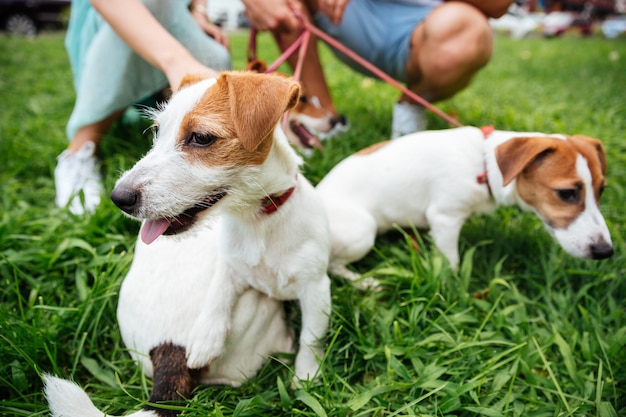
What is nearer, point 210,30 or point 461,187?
point 461,187

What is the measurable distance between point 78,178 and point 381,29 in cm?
237

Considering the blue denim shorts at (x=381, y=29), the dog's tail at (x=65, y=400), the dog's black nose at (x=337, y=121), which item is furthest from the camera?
the dog's black nose at (x=337, y=121)

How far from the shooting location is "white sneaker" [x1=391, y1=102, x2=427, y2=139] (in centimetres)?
339

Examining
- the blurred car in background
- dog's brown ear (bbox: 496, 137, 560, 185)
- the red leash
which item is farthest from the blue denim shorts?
the blurred car in background

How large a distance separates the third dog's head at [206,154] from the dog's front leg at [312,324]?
0.46m

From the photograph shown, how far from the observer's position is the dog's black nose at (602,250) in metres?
2.11

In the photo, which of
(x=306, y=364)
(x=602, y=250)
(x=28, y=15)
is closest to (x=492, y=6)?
(x=602, y=250)

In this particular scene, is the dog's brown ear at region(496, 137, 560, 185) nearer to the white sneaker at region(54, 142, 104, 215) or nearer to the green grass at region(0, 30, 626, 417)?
the green grass at region(0, 30, 626, 417)

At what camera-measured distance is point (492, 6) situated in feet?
10.6

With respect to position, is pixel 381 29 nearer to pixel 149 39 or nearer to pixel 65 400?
pixel 149 39

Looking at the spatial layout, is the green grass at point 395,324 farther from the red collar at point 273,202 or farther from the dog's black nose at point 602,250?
the red collar at point 273,202

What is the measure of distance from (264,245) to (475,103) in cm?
375

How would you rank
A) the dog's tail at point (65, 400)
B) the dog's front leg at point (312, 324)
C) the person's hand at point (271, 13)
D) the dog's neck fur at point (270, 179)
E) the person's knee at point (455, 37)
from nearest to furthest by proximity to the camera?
the dog's tail at point (65, 400)
the dog's neck fur at point (270, 179)
the dog's front leg at point (312, 324)
the person's hand at point (271, 13)
the person's knee at point (455, 37)

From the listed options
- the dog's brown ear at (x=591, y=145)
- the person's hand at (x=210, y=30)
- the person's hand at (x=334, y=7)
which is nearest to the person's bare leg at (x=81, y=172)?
the person's hand at (x=210, y=30)
